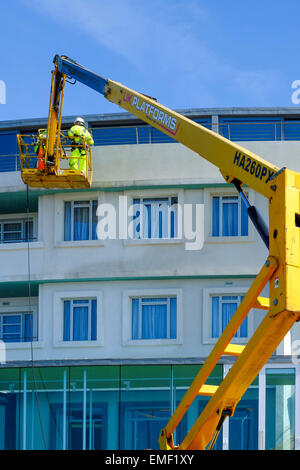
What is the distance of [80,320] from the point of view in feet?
95.5

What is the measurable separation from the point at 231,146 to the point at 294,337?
1014 centimetres

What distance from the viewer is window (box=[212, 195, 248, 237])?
1144 inches

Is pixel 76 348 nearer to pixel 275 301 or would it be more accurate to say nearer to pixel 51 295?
pixel 51 295

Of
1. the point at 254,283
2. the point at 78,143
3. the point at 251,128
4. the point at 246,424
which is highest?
the point at 251,128

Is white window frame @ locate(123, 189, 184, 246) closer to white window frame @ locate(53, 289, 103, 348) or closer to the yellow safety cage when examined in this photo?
the yellow safety cage

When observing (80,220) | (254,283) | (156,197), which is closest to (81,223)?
(80,220)

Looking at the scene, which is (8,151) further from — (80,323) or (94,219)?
(80,323)

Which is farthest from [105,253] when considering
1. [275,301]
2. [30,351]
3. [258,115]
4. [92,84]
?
[275,301]

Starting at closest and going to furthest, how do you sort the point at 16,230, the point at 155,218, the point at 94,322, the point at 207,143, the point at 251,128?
1. the point at 207,143
2. the point at 94,322
3. the point at 155,218
4. the point at 16,230
5. the point at 251,128

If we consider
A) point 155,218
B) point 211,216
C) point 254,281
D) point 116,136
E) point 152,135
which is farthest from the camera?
point 116,136

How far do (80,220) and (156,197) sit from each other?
103 inches

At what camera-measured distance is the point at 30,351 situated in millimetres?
28766

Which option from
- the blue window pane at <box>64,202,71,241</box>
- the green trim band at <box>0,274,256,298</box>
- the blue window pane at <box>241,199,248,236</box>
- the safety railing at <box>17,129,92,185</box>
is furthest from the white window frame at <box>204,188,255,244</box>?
the blue window pane at <box>64,202,71,241</box>

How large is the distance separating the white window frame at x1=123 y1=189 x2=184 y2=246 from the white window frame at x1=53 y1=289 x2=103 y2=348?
2.00 meters
